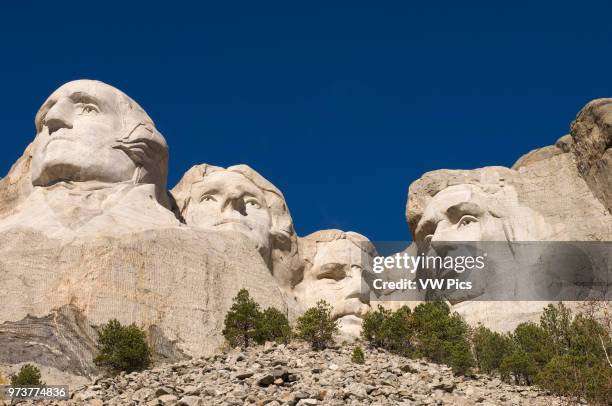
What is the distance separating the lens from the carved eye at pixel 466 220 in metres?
38.4

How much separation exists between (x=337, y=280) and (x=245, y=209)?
12.2 feet

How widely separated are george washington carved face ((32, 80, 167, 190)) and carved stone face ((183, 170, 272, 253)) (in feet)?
6.80

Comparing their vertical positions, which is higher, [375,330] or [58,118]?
[58,118]

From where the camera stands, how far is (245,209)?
1601 inches

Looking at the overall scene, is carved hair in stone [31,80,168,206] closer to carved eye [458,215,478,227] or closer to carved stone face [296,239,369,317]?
carved stone face [296,239,369,317]

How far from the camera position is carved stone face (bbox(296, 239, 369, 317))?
40.4 m

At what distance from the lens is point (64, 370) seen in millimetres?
30328

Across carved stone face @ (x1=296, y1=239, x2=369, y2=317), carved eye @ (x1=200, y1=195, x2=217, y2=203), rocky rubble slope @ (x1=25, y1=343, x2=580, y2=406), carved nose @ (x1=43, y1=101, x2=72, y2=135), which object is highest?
carved nose @ (x1=43, y1=101, x2=72, y2=135)

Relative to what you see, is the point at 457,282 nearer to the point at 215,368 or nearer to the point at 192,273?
the point at 192,273

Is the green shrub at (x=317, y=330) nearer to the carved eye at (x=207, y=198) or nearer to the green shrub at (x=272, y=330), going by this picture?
the green shrub at (x=272, y=330)

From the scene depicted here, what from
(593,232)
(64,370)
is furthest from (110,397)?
(593,232)

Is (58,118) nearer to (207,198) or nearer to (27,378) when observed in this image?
(207,198)

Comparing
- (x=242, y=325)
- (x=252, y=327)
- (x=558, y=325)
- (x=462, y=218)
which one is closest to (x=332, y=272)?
(x=462, y=218)

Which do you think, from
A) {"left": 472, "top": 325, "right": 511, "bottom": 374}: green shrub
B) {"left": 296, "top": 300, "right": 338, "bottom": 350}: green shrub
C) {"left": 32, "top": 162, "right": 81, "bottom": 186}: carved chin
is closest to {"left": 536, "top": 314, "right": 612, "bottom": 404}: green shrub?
{"left": 472, "top": 325, "right": 511, "bottom": 374}: green shrub
